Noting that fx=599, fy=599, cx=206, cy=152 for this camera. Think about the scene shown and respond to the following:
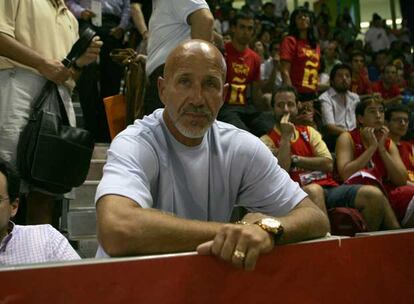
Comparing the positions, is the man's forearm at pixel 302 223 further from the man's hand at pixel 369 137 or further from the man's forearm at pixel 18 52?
the man's hand at pixel 369 137

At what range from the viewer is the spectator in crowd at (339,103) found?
5438 mm

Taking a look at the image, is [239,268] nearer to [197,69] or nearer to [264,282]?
[264,282]

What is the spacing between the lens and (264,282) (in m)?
1.32

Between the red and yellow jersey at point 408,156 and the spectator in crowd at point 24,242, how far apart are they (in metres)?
2.83

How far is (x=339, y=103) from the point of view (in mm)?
5555

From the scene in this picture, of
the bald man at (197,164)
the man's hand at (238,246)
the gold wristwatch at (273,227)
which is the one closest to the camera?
the man's hand at (238,246)

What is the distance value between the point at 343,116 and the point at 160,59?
292 cm

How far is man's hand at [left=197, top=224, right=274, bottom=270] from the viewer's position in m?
1.27

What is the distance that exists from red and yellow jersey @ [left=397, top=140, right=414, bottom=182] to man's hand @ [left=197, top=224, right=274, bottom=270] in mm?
3129

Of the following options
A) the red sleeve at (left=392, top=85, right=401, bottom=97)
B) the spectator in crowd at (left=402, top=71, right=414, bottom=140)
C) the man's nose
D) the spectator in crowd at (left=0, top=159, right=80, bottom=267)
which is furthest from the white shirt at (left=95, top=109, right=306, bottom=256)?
the red sleeve at (left=392, top=85, right=401, bottom=97)

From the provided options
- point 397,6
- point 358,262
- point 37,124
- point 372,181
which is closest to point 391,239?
point 358,262

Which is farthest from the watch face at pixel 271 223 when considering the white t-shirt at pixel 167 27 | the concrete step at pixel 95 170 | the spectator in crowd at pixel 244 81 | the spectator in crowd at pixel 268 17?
the spectator in crowd at pixel 268 17

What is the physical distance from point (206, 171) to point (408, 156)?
9.40 feet

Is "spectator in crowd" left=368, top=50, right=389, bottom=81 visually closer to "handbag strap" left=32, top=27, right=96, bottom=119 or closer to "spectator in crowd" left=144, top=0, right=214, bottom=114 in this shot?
"spectator in crowd" left=144, top=0, right=214, bottom=114
